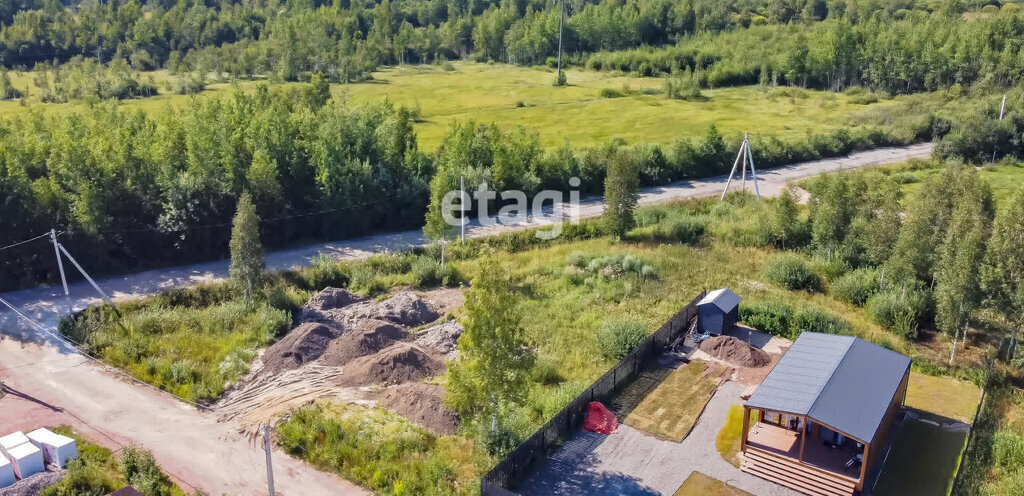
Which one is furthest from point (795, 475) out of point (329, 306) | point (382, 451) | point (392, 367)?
point (329, 306)

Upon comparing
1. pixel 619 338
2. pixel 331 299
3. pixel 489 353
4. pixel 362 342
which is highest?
pixel 489 353

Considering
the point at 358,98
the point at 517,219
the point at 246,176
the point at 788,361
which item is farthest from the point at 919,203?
the point at 358,98

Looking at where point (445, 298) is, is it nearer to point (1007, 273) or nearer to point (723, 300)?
point (723, 300)

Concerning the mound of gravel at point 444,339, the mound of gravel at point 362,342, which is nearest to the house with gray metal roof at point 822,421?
the mound of gravel at point 444,339

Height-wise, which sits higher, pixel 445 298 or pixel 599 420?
pixel 445 298

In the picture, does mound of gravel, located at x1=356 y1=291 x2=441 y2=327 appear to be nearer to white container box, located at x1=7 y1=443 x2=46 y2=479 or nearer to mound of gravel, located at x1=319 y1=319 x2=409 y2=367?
mound of gravel, located at x1=319 y1=319 x2=409 y2=367

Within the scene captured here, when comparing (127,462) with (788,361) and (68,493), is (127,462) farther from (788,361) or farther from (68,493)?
(788,361)

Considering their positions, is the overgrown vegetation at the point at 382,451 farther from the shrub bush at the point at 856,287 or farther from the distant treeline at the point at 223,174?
the shrub bush at the point at 856,287
